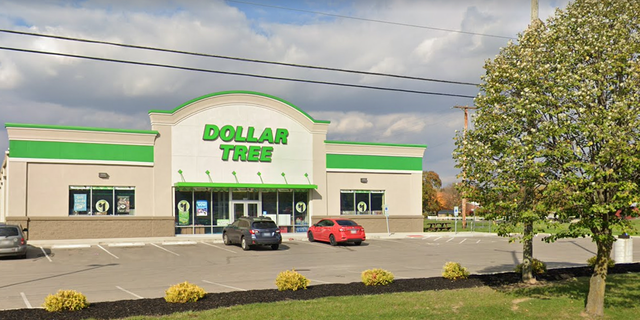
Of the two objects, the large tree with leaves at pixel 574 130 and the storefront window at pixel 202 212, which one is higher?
the large tree with leaves at pixel 574 130

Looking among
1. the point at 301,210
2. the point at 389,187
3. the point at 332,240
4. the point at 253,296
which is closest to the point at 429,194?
the point at 389,187

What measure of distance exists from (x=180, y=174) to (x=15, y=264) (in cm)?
1398

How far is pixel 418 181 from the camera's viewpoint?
42.3 metres

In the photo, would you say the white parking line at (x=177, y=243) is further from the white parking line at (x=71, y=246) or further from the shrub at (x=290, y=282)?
the shrub at (x=290, y=282)

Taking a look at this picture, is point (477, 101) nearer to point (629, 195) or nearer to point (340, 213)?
point (629, 195)

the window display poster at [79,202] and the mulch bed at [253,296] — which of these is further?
the window display poster at [79,202]

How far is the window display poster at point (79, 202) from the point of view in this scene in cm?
3228

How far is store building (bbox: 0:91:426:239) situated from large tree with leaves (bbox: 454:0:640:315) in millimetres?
24669

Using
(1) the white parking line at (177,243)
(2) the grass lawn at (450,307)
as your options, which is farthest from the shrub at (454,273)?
(1) the white parking line at (177,243)

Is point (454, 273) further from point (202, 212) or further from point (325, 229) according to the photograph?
point (202, 212)

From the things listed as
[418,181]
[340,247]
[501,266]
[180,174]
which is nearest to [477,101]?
[501,266]

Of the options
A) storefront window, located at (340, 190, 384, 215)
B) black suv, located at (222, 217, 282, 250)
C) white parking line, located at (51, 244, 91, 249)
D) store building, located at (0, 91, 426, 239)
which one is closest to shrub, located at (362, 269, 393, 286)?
black suv, located at (222, 217, 282, 250)

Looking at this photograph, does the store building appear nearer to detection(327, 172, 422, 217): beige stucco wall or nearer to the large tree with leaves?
detection(327, 172, 422, 217): beige stucco wall

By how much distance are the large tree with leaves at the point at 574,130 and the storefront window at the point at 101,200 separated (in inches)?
996
